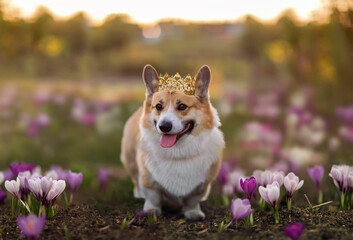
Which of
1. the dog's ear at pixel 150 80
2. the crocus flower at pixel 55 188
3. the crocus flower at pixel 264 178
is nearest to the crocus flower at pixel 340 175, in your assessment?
the crocus flower at pixel 264 178

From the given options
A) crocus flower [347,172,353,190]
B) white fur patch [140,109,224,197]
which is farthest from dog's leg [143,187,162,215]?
crocus flower [347,172,353,190]

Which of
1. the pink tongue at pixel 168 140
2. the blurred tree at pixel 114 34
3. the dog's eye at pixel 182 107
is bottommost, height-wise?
the pink tongue at pixel 168 140

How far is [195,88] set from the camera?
3352 mm

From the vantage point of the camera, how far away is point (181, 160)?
11.2 feet

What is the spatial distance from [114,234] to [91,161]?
3.35 m

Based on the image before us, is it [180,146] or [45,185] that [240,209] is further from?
[45,185]

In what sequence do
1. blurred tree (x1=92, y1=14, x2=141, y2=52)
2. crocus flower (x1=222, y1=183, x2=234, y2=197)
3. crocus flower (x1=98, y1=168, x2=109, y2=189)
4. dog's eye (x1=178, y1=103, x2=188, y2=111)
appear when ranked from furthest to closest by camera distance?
blurred tree (x1=92, y1=14, x2=141, y2=52) < crocus flower (x1=98, y1=168, x2=109, y2=189) < crocus flower (x1=222, y1=183, x2=234, y2=197) < dog's eye (x1=178, y1=103, x2=188, y2=111)

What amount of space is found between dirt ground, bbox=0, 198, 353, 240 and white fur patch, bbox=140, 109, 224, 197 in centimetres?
32

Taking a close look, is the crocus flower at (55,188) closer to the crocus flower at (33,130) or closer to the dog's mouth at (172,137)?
the dog's mouth at (172,137)

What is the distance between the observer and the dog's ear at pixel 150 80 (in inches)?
134

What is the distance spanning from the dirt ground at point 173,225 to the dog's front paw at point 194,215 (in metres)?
0.06

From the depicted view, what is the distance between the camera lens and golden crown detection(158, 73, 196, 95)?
334 cm

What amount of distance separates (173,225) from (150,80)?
1234mm

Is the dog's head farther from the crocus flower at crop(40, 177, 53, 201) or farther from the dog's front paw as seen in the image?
the crocus flower at crop(40, 177, 53, 201)
